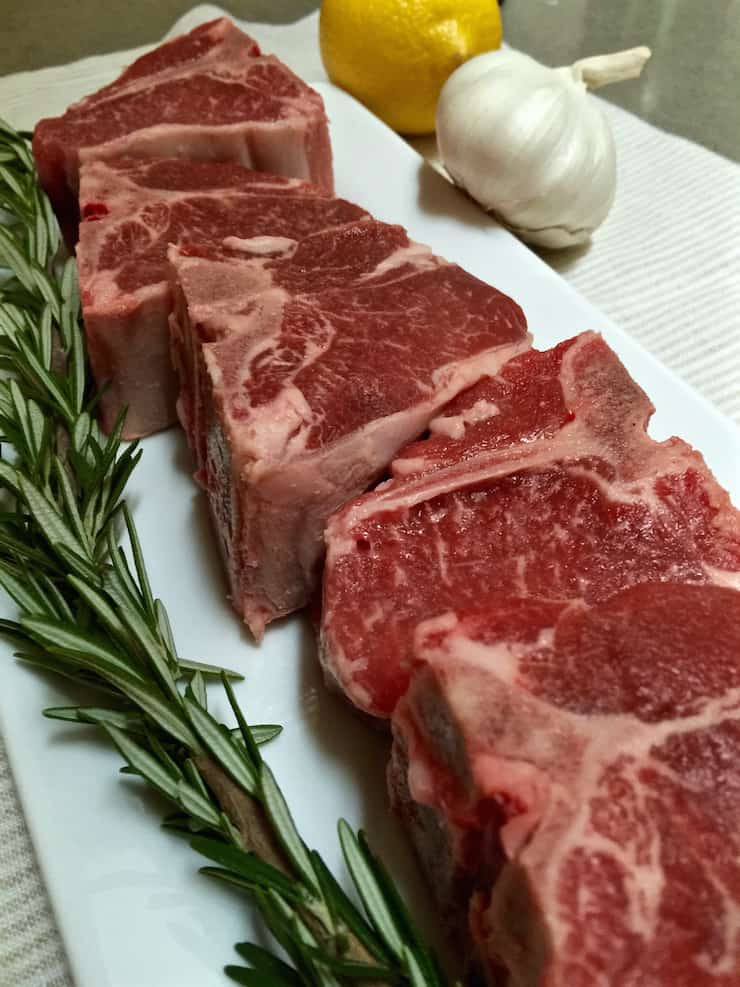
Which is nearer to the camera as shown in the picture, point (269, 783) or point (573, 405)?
point (269, 783)

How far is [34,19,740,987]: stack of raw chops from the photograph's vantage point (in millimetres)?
1067

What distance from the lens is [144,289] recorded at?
1.99m

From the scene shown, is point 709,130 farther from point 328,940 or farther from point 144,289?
point 328,940

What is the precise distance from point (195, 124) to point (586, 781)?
1994mm

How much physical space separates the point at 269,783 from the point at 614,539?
0.69 m

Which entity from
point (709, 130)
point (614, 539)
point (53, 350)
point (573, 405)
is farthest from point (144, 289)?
point (709, 130)

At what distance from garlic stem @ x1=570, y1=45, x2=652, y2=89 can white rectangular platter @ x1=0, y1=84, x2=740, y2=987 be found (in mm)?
861

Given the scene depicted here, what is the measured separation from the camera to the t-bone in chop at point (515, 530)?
1.47 metres

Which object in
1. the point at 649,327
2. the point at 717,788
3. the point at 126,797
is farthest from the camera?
the point at 649,327

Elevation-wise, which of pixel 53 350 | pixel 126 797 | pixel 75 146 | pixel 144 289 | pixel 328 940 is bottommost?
pixel 126 797

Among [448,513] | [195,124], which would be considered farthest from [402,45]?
[448,513]

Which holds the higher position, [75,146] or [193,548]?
[75,146]

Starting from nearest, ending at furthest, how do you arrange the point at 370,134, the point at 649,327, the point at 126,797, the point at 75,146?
the point at 126,797 → the point at 75,146 → the point at 649,327 → the point at 370,134

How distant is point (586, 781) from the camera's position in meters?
1.10
